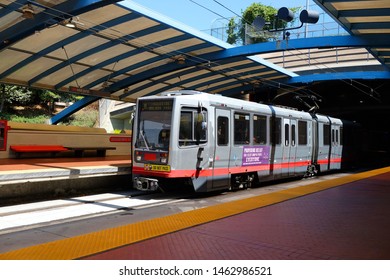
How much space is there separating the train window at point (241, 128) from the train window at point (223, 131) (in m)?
0.45

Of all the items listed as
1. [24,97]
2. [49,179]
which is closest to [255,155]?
[49,179]

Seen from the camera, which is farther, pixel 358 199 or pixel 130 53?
pixel 130 53

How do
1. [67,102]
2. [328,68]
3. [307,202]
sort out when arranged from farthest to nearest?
1. [67,102]
2. [328,68]
3. [307,202]

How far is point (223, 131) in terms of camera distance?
38.5ft

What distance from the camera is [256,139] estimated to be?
1320 centimetres

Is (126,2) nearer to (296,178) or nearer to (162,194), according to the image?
(162,194)

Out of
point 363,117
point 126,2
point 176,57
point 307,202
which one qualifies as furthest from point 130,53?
point 363,117

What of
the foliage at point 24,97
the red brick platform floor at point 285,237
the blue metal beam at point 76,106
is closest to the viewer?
the red brick platform floor at point 285,237

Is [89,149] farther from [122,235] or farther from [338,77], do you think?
[338,77]

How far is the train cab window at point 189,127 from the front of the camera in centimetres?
1068

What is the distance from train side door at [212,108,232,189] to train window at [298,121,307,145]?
5221mm

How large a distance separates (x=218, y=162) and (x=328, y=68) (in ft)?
65.1

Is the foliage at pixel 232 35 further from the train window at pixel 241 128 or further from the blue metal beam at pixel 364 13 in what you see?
the train window at pixel 241 128

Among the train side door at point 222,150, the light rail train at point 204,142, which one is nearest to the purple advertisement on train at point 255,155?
the light rail train at point 204,142
